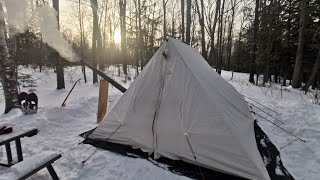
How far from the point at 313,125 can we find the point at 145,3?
19027 millimetres

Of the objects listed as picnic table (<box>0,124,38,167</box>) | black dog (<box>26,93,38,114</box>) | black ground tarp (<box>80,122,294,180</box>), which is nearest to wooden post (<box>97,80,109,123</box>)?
black ground tarp (<box>80,122,294,180</box>)

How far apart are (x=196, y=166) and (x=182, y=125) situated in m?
0.69

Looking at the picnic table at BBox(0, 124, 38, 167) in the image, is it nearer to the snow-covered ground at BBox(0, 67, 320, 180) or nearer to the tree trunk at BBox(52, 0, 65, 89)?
the snow-covered ground at BBox(0, 67, 320, 180)

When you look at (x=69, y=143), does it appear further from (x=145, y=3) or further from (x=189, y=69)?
(x=145, y=3)

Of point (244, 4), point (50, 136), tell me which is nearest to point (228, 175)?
point (50, 136)

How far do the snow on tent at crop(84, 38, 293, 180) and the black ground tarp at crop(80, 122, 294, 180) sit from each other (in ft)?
0.07

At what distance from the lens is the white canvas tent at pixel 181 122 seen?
338 centimetres

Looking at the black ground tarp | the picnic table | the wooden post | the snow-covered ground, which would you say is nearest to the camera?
the picnic table

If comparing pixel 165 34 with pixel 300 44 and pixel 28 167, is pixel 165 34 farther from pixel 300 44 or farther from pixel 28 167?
pixel 28 167

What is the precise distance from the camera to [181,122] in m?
3.79

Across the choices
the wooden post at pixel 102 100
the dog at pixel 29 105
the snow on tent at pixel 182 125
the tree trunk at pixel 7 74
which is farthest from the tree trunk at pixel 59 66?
the snow on tent at pixel 182 125

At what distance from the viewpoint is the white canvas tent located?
338 centimetres

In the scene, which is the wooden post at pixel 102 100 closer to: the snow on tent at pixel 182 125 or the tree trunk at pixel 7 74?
the snow on tent at pixel 182 125

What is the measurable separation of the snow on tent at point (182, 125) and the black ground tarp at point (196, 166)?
0.07 feet
